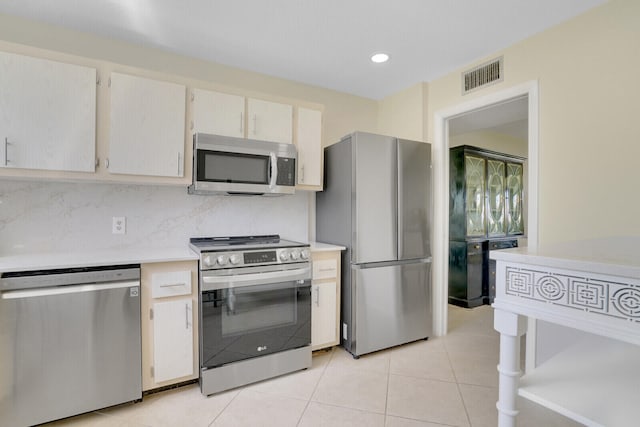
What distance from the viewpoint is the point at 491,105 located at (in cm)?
261

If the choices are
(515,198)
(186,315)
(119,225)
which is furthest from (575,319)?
(515,198)

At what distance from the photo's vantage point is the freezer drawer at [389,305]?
102 inches

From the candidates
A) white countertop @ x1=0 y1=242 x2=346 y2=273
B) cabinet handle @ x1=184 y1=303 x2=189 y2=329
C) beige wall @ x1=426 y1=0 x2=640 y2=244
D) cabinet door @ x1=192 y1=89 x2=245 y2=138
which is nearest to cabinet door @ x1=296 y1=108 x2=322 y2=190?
cabinet door @ x1=192 y1=89 x2=245 y2=138

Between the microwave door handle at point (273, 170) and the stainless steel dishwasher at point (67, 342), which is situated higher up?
the microwave door handle at point (273, 170)

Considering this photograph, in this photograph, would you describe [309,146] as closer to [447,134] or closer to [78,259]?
[447,134]

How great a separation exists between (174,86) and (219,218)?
1095mm

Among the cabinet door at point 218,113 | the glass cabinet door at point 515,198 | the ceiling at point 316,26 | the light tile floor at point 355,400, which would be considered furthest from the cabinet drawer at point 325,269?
the glass cabinet door at point 515,198

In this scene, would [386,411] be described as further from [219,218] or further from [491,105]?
[491,105]

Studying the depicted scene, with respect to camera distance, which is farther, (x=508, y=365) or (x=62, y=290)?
(x=62, y=290)

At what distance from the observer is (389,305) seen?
8.91 ft

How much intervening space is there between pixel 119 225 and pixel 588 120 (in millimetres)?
3359

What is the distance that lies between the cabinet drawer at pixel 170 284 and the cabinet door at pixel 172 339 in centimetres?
6

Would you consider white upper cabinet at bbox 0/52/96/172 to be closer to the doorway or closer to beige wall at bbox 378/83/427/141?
beige wall at bbox 378/83/427/141

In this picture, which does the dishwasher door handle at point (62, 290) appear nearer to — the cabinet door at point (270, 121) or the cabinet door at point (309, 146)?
the cabinet door at point (270, 121)
